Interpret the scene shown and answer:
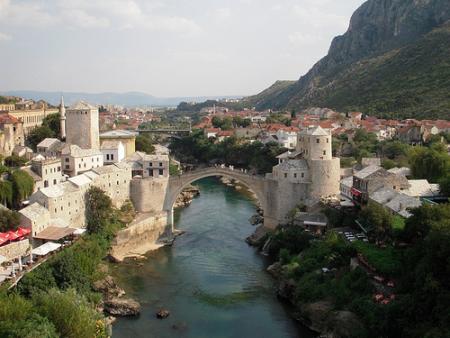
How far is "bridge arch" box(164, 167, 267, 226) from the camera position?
119 feet

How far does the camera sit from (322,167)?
33.6 metres

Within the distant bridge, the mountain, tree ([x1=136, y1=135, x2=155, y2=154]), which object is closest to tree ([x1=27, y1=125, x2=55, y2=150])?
tree ([x1=136, y1=135, x2=155, y2=154])

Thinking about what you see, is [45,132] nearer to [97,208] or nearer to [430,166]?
[97,208]

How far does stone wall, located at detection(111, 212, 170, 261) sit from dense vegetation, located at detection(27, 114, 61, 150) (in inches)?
572

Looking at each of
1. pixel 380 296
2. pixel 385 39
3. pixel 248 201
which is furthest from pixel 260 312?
pixel 385 39

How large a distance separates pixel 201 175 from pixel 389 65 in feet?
185

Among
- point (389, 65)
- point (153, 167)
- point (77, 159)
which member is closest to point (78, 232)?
point (77, 159)

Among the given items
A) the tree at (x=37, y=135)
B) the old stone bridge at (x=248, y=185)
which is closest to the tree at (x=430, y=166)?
the old stone bridge at (x=248, y=185)

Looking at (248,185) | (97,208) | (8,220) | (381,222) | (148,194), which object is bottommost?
(97,208)

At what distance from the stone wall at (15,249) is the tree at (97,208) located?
5227 mm

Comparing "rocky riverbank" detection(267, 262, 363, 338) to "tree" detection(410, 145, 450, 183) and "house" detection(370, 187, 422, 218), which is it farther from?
"tree" detection(410, 145, 450, 183)

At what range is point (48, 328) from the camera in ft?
59.3

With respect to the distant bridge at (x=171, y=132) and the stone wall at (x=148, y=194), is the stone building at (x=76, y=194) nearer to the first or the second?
the stone wall at (x=148, y=194)

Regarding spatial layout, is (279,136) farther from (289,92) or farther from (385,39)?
(289,92)
